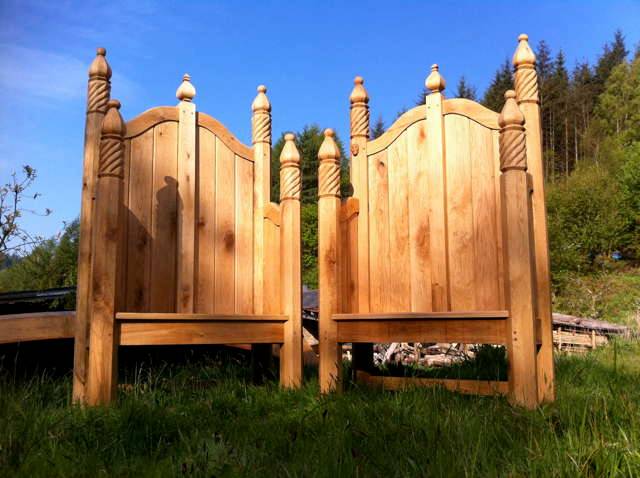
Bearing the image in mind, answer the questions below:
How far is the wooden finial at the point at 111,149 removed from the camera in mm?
3336

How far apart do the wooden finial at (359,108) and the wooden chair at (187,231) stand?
0.47 m

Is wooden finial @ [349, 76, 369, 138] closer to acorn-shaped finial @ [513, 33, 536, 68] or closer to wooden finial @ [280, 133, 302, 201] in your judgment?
wooden finial @ [280, 133, 302, 201]

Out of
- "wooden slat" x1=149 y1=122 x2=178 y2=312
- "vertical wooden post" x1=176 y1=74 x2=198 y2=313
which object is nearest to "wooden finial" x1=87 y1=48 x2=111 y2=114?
"wooden slat" x1=149 y1=122 x2=178 y2=312

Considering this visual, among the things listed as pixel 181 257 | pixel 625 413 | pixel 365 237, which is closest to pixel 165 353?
pixel 181 257

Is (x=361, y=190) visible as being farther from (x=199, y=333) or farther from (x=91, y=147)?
(x=91, y=147)

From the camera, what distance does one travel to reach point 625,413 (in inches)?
87.0

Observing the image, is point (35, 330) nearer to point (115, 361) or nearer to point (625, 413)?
point (115, 361)

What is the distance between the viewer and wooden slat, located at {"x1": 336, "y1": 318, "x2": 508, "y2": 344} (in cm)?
313

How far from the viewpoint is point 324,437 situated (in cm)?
222

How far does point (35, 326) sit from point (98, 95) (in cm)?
146

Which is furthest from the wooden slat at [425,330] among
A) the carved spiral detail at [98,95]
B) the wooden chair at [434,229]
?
the carved spiral detail at [98,95]

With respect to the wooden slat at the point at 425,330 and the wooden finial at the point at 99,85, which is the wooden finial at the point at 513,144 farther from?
the wooden finial at the point at 99,85

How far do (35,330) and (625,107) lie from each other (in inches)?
1541

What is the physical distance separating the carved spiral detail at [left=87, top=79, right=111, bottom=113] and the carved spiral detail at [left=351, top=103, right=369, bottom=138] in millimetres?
1596
